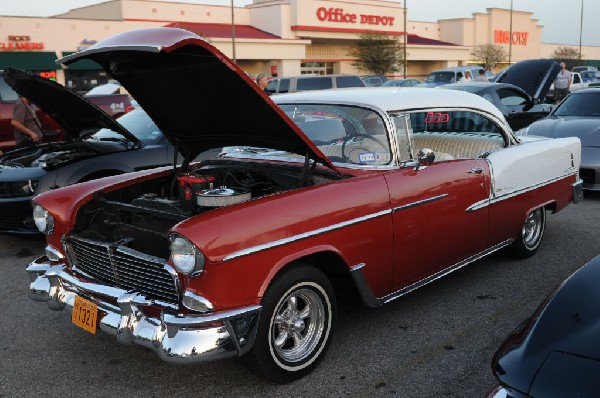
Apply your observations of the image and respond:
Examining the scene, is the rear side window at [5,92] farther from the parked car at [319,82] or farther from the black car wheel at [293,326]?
the parked car at [319,82]

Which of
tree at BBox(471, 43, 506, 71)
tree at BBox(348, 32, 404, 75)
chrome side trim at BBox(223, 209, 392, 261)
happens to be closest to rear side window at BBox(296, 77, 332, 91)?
chrome side trim at BBox(223, 209, 392, 261)

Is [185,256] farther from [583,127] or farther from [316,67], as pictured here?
[316,67]

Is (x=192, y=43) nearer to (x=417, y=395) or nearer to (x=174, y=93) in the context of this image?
(x=174, y=93)

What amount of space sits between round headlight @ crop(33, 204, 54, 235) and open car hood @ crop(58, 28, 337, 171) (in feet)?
3.11

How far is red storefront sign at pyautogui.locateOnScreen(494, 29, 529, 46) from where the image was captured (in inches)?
2421

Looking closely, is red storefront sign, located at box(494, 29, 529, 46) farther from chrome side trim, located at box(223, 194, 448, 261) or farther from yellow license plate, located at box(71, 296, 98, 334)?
yellow license plate, located at box(71, 296, 98, 334)

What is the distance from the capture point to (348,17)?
46.1m

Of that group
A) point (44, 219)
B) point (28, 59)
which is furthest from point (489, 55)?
point (44, 219)

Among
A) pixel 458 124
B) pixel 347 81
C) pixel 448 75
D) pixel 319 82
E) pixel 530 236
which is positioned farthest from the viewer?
pixel 448 75

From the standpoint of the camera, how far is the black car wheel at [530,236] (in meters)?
4.98

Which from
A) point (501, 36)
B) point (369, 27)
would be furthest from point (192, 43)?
point (501, 36)

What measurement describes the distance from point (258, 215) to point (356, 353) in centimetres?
110

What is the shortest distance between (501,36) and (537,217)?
62146mm

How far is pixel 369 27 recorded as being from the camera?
47.4 m
